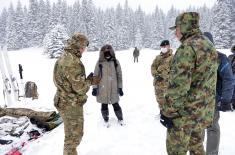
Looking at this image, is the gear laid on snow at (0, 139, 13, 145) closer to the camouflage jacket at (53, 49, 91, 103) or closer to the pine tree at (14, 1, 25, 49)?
the camouflage jacket at (53, 49, 91, 103)

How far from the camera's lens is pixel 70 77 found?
5.07 metres

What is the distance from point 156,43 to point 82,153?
79.0 m

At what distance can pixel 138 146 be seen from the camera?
264 inches

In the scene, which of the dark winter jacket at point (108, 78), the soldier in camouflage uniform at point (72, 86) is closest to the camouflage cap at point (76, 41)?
the soldier in camouflage uniform at point (72, 86)

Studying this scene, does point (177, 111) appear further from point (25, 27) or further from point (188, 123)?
point (25, 27)

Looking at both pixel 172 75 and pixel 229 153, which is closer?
pixel 172 75

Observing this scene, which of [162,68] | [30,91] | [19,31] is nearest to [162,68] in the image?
[162,68]

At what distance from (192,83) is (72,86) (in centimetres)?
206

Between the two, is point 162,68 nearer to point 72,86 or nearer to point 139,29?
point 72,86

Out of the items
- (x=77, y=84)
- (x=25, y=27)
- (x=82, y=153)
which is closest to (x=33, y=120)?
(x=82, y=153)

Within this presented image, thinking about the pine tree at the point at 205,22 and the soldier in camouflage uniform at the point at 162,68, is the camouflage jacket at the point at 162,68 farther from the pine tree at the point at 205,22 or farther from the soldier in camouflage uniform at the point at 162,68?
the pine tree at the point at 205,22

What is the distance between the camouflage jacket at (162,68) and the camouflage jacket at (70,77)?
3038 mm

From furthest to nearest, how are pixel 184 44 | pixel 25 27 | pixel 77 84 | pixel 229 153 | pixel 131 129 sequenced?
1. pixel 25 27
2. pixel 131 129
3. pixel 229 153
4. pixel 77 84
5. pixel 184 44

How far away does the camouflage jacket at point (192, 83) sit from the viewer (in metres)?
3.79
